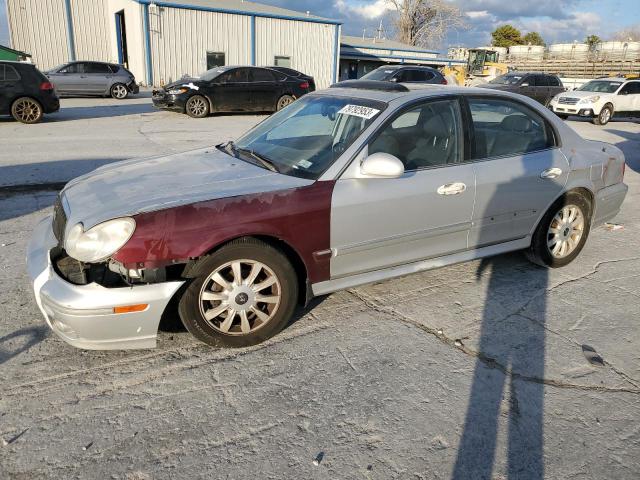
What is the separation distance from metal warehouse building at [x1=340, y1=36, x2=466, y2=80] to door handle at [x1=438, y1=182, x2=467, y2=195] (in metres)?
36.5

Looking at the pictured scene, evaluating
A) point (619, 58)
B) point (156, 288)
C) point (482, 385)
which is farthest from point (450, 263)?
point (619, 58)

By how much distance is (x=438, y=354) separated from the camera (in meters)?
3.24

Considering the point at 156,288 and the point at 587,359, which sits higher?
the point at 156,288

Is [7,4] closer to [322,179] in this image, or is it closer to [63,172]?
[63,172]

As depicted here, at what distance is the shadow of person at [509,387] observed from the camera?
94.1 inches

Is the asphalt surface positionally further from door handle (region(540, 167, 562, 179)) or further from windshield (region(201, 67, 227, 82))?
windshield (region(201, 67, 227, 82))

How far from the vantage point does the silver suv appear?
19.5m

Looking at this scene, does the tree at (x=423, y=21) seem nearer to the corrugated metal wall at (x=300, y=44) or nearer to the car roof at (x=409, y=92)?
the corrugated metal wall at (x=300, y=44)

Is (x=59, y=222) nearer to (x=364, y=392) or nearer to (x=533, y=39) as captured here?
(x=364, y=392)

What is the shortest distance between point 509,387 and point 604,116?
19130 millimetres

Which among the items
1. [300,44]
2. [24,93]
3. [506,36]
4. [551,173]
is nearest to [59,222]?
[551,173]

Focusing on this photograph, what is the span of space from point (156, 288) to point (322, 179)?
1.22 metres

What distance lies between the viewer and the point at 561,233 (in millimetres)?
4562

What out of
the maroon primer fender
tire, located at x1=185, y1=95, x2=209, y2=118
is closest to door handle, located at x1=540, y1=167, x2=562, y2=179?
the maroon primer fender
